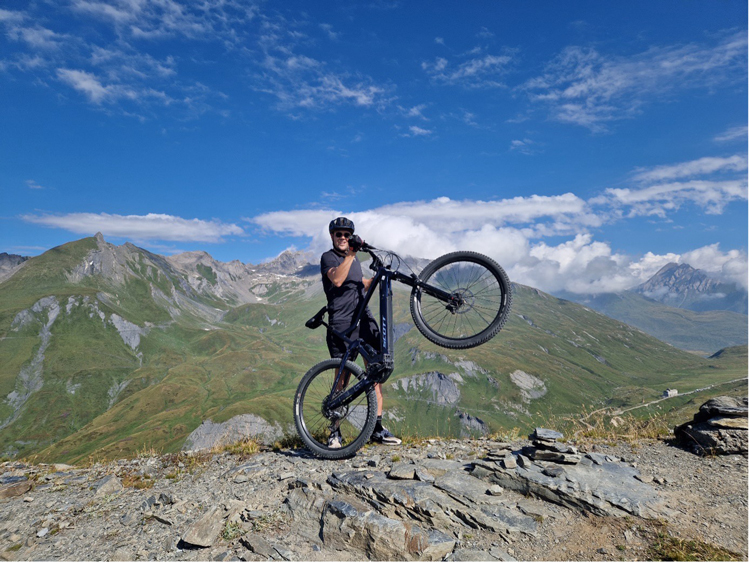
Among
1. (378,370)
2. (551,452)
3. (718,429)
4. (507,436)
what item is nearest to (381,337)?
(378,370)

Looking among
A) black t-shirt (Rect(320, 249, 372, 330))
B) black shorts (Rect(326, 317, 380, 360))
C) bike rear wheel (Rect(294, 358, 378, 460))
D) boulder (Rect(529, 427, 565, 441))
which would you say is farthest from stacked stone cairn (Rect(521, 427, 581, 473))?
black t-shirt (Rect(320, 249, 372, 330))

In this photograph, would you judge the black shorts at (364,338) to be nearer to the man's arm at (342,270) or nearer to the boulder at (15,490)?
the man's arm at (342,270)

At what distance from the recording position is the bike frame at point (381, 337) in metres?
8.16

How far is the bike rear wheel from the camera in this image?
8.35m

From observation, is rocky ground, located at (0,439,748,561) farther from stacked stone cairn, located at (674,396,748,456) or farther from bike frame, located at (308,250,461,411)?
bike frame, located at (308,250,461,411)

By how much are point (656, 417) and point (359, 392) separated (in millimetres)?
9149

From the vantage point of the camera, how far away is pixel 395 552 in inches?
226

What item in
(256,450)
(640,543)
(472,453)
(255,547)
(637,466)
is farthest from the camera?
(256,450)

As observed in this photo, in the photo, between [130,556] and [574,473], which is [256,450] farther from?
[574,473]

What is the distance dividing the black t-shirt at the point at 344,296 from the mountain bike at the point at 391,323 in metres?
0.26

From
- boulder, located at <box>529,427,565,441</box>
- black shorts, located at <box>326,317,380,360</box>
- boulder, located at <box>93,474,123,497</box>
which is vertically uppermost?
black shorts, located at <box>326,317,380,360</box>

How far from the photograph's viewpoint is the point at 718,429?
8.41 metres

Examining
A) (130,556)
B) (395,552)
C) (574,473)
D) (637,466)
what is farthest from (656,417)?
(130,556)

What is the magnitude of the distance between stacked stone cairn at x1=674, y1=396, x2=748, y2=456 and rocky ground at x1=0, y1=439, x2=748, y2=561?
0.99 feet
